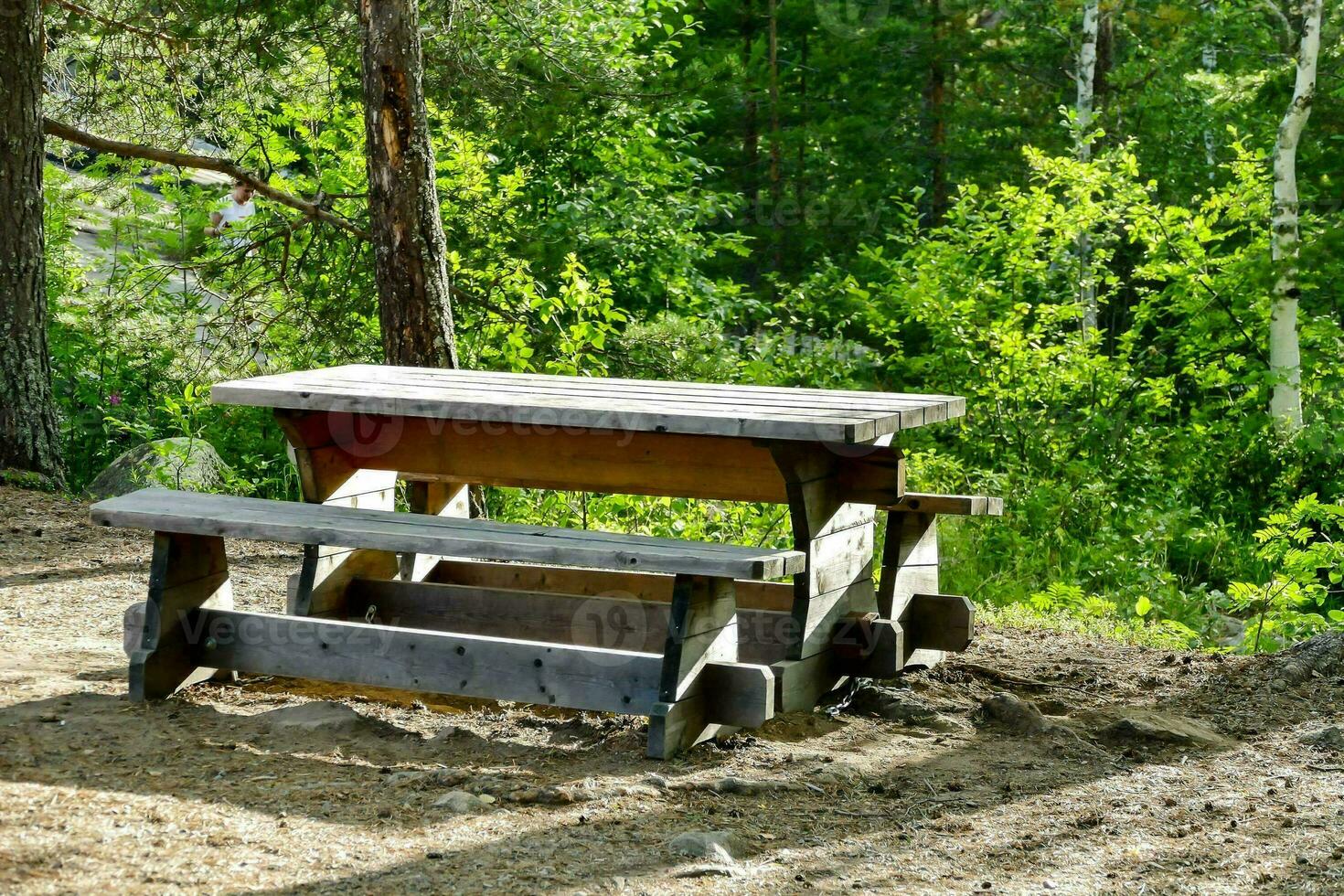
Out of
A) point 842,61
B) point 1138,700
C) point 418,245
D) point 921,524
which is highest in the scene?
point 842,61

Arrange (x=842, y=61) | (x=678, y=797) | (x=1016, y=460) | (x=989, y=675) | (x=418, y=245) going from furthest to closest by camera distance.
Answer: (x=842, y=61), (x=1016, y=460), (x=418, y=245), (x=989, y=675), (x=678, y=797)

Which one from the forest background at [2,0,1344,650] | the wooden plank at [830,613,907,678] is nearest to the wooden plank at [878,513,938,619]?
the wooden plank at [830,613,907,678]

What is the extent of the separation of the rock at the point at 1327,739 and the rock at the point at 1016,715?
2.49 ft

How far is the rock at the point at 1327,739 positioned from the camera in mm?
4051

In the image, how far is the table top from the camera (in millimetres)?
3834

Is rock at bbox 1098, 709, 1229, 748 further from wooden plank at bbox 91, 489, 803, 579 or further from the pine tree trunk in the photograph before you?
the pine tree trunk

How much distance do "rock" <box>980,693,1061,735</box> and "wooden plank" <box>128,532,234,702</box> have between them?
2578 millimetres

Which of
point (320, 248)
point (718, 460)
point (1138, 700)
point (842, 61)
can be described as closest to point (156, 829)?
point (718, 460)

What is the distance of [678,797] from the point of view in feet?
11.3

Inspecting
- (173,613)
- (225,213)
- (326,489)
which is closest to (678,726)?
(173,613)

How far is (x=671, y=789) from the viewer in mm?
3508

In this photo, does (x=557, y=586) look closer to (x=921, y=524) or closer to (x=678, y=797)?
(x=921, y=524)

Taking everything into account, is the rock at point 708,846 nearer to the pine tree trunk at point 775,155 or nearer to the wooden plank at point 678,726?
the wooden plank at point 678,726

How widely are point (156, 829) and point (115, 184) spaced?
884cm
